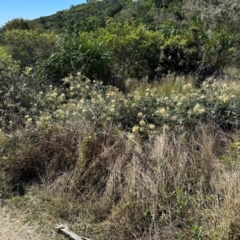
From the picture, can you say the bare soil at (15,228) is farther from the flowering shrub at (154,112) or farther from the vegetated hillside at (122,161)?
the flowering shrub at (154,112)

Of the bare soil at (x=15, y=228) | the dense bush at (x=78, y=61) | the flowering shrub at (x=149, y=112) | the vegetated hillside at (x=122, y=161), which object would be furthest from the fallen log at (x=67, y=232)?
the dense bush at (x=78, y=61)

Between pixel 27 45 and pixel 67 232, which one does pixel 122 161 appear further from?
pixel 27 45

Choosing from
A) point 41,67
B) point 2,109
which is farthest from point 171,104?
point 41,67

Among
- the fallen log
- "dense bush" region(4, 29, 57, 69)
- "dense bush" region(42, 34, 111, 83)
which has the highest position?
"dense bush" region(4, 29, 57, 69)

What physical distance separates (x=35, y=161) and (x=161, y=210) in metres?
1.80

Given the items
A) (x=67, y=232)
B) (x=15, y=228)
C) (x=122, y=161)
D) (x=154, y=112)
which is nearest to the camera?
(x=67, y=232)

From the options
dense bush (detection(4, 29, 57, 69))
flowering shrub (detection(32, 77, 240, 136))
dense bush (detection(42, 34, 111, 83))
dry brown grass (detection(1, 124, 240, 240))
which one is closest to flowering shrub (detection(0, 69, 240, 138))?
flowering shrub (detection(32, 77, 240, 136))

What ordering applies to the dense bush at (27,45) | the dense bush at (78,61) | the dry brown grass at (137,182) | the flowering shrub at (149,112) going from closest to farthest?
the dry brown grass at (137,182)
the flowering shrub at (149,112)
the dense bush at (78,61)
the dense bush at (27,45)

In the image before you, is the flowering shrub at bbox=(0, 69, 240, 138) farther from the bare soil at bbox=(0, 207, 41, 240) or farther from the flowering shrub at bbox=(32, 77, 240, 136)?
the bare soil at bbox=(0, 207, 41, 240)

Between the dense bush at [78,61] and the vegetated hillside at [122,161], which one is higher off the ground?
the dense bush at [78,61]

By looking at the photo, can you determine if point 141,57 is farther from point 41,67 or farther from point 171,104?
point 171,104

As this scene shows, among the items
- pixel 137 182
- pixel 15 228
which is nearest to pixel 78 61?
pixel 137 182

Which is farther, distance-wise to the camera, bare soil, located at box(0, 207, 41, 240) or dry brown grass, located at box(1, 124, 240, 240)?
bare soil, located at box(0, 207, 41, 240)

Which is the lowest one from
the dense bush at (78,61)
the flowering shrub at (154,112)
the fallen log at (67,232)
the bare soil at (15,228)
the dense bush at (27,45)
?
the fallen log at (67,232)
